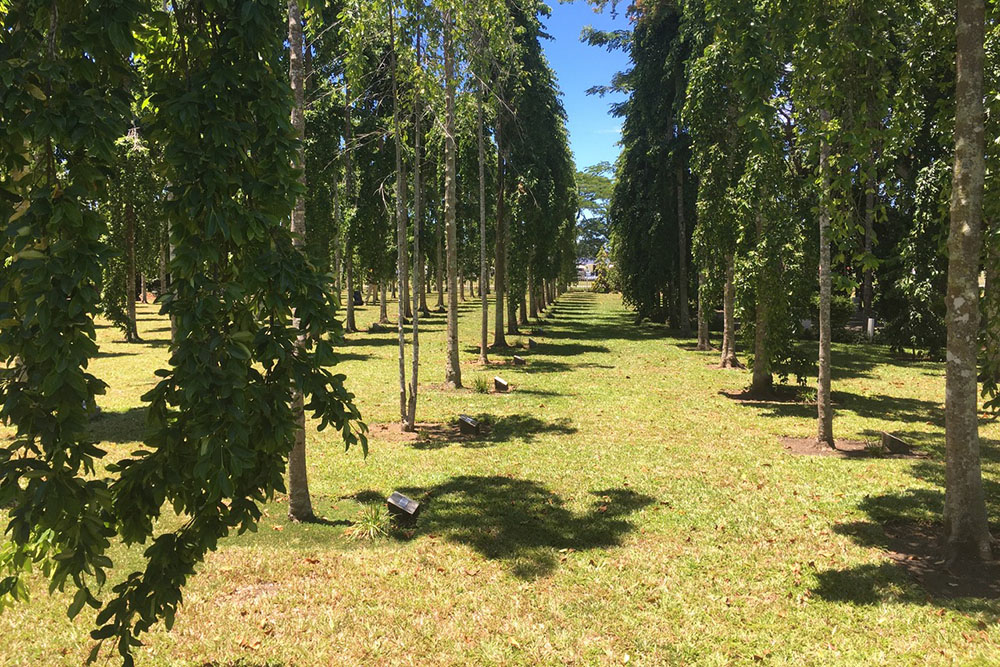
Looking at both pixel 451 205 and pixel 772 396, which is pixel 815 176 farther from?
pixel 451 205

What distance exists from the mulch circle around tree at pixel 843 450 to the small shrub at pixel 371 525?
23.0 ft

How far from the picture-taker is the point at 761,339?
542 inches

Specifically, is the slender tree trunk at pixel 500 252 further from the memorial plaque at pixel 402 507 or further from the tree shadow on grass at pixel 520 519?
the memorial plaque at pixel 402 507

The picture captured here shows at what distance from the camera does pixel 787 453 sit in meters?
9.88

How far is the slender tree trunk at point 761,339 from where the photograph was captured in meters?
12.8

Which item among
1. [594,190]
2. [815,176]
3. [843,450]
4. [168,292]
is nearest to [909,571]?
[843,450]

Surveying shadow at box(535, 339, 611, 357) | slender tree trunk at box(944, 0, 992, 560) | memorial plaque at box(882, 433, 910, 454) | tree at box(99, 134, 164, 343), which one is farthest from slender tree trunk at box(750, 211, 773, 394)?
tree at box(99, 134, 164, 343)

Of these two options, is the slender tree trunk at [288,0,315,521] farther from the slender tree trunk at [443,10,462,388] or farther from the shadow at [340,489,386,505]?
the slender tree trunk at [443,10,462,388]

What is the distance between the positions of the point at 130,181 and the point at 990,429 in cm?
2417

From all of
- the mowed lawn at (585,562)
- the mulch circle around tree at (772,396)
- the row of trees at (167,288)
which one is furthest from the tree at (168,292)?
the mulch circle around tree at (772,396)

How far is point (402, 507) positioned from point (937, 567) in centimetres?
560

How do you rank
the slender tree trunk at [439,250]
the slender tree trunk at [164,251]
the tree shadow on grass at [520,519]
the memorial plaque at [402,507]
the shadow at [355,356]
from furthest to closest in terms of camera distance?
the slender tree trunk at [439,250], the shadow at [355,356], the memorial plaque at [402,507], the tree shadow on grass at [520,519], the slender tree trunk at [164,251]

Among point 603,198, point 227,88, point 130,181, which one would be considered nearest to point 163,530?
point 227,88

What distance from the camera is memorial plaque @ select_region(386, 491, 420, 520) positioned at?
6.85 metres
